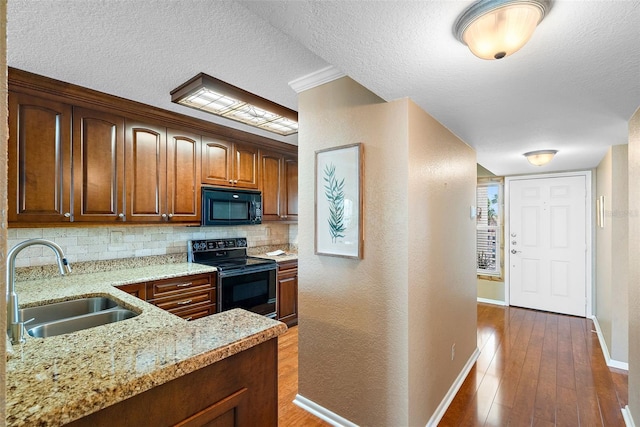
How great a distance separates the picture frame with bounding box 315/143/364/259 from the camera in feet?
6.26

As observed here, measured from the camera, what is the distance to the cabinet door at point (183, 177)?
291 centimetres

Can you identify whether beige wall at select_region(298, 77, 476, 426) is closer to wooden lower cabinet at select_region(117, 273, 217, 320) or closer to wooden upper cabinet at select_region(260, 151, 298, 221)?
wooden lower cabinet at select_region(117, 273, 217, 320)

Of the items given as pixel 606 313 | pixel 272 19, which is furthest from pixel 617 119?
pixel 272 19

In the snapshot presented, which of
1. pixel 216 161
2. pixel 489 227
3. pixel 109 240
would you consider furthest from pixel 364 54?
pixel 489 227

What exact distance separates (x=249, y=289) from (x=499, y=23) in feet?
9.87

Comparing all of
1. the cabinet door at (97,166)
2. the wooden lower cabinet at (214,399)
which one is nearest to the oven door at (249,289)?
the cabinet door at (97,166)

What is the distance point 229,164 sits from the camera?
134 inches

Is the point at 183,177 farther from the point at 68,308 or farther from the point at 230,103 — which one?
the point at 68,308

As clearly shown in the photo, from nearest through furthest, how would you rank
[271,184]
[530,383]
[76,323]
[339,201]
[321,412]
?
[76,323]
[339,201]
[321,412]
[530,383]
[271,184]

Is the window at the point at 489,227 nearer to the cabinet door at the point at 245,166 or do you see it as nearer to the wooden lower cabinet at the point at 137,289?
the cabinet door at the point at 245,166

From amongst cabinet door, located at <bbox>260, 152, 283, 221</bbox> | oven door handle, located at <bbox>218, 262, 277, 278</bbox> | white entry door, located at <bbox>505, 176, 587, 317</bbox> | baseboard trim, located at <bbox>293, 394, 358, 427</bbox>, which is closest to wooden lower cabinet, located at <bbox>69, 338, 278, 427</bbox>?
baseboard trim, located at <bbox>293, 394, 358, 427</bbox>

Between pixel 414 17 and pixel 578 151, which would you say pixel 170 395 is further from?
pixel 578 151

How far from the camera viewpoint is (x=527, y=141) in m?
2.76

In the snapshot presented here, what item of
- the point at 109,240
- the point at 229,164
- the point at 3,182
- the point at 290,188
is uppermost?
the point at 229,164
